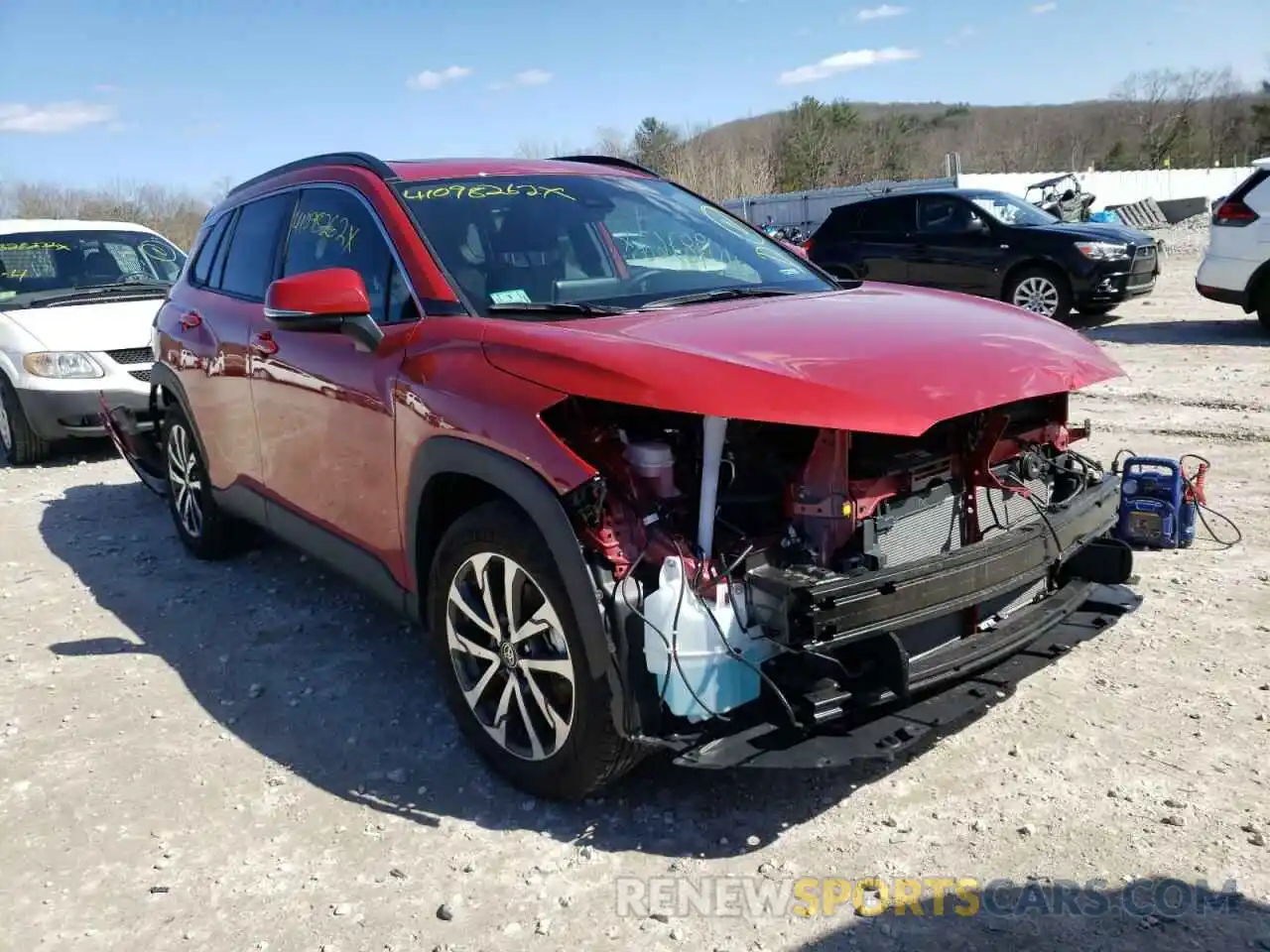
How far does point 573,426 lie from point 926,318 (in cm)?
116

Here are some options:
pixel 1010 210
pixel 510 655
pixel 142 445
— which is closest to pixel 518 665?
pixel 510 655

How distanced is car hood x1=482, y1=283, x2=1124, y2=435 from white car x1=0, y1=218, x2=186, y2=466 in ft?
20.0

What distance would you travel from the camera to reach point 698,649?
2531 millimetres

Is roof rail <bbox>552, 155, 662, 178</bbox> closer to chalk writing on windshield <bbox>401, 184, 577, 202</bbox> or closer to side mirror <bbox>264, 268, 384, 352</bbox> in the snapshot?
chalk writing on windshield <bbox>401, 184, 577, 202</bbox>

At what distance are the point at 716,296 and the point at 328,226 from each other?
157 centimetres

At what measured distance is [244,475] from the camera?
463 cm

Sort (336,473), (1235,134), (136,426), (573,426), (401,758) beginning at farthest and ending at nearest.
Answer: (1235,134)
(136,426)
(336,473)
(401,758)
(573,426)

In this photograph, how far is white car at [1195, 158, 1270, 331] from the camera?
32.3 ft

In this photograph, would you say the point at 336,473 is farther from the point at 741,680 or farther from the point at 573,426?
the point at 741,680

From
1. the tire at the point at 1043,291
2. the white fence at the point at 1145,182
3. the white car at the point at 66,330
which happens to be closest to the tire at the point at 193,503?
the white car at the point at 66,330

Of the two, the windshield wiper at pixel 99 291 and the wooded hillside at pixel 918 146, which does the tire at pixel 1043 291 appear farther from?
the wooded hillside at pixel 918 146

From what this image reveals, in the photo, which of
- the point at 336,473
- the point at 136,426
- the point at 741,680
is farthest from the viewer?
the point at 136,426

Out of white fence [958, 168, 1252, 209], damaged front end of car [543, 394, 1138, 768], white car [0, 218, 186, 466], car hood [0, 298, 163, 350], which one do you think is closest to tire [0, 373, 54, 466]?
white car [0, 218, 186, 466]

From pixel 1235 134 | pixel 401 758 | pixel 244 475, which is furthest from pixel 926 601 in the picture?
pixel 1235 134
